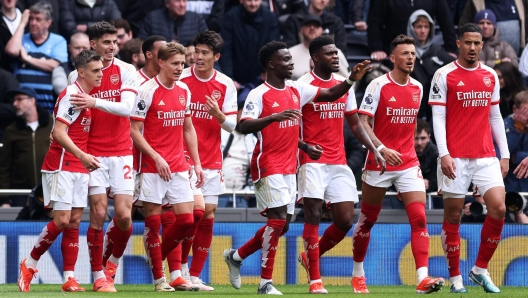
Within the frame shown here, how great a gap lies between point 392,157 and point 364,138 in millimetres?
395

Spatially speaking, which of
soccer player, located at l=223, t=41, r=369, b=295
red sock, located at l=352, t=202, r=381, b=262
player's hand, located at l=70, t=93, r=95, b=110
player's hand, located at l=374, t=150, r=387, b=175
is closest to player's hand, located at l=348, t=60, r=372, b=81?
soccer player, located at l=223, t=41, r=369, b=295

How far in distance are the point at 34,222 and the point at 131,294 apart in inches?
110

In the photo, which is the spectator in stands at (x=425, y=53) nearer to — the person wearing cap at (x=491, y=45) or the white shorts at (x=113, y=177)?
the person wearing cap at (x=491, y=45)

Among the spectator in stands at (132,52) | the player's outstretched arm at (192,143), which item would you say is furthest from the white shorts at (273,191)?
the spectator in stands at (132,52)

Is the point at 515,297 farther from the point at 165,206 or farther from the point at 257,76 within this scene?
the point at 257,76

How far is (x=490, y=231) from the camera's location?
11.7 m

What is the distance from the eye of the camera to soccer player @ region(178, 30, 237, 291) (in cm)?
1230

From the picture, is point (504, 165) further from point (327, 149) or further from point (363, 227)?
point (327, 149)

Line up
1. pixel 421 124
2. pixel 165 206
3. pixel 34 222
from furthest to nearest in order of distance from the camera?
pixel 421 124, pixel 34 222, pixel 165 206

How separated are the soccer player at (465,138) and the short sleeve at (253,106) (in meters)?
1.88

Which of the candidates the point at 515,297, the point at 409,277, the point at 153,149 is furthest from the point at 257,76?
the point at 515,297

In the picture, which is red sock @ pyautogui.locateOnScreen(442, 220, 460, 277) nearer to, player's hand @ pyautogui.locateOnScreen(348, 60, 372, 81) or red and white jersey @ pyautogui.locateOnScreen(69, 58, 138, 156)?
player's hand @ pyautogui.locateOnScreen(348, 60, 372, 81)

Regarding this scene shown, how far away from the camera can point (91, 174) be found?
1158cm

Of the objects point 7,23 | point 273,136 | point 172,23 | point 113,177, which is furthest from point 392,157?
point 7,23
